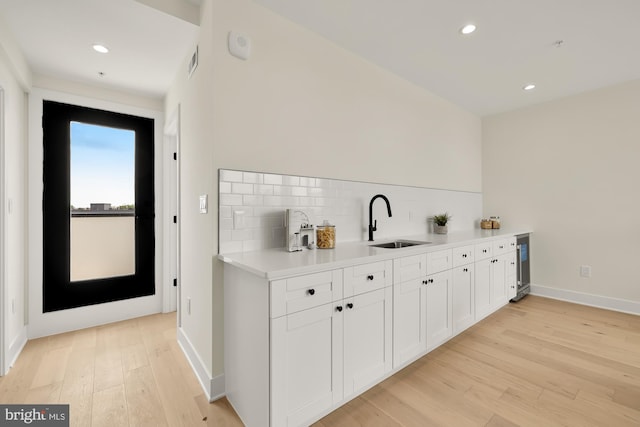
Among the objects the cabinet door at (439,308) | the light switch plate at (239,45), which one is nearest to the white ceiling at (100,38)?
the light switch plate at (239,45)

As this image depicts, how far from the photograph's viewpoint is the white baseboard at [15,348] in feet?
6.73

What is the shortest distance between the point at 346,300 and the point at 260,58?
171cm

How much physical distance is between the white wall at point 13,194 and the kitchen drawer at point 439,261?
121 inches

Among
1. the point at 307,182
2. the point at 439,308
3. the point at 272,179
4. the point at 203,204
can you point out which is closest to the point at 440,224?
the point at 439,308

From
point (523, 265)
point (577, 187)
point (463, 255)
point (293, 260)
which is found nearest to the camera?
point (293, 260)

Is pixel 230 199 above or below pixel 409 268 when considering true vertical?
above

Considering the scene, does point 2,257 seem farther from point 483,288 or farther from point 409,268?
point 483,288

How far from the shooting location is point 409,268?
199 cm

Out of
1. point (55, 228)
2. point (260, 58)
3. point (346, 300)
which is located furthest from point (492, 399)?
point (55, 228)

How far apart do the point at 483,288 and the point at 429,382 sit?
4.46ft

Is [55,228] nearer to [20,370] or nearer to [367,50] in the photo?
[20,370]

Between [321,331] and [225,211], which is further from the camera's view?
[225,211]

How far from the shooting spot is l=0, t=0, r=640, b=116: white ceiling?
75.4 inches

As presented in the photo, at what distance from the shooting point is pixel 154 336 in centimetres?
261
